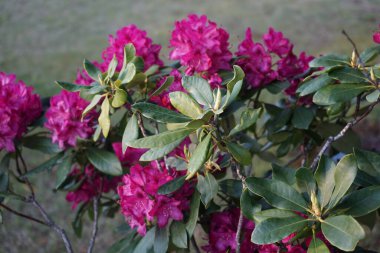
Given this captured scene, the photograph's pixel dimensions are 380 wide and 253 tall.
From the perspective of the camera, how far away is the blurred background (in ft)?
13.7

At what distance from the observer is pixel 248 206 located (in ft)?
2.77

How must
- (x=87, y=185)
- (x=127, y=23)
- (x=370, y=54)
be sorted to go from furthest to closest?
(x=127, y=23) < (x=87, y=185) < (x=370, y=54)

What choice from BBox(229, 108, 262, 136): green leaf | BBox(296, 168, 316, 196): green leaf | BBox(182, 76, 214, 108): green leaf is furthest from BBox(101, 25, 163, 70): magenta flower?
BBox(296, 168, 316, 196): green leaf

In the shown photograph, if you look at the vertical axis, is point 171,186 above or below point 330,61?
below

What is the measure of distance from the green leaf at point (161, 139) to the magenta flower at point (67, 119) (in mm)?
430

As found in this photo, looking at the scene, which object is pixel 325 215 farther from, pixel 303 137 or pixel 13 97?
pixel 13 97

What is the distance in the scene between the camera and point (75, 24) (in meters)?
5.09

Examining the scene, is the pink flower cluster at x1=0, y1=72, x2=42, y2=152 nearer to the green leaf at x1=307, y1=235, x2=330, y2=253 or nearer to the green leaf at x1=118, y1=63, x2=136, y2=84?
the green leaf at x1=118, y1=63, x2=136, y2=84

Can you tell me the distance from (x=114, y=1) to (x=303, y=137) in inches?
185

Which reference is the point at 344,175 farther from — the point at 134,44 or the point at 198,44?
the point at 134,44

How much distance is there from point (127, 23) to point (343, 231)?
4399 mm

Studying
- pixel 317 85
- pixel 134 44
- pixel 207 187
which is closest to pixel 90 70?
pixel 134 44

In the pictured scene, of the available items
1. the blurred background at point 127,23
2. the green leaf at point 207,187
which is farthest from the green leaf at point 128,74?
the blurred background at point 127,23

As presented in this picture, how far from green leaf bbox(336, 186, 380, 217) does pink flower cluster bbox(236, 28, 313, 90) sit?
0.44m
